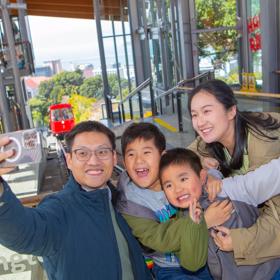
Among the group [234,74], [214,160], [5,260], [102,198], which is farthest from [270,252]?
[234,74]

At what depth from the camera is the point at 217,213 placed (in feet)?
5.62

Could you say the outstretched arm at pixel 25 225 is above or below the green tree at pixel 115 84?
above

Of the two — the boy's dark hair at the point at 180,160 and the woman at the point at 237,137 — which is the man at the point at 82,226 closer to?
the boy's dark hair at the point at 180,160

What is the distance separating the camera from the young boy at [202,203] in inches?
69.2

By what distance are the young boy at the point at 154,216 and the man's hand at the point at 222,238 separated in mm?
133

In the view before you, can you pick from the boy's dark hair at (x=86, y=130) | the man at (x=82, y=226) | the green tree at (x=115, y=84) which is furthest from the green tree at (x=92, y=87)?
the man at (x=82, y=226)

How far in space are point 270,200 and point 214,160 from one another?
426 millimetres

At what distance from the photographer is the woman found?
5.74 feet

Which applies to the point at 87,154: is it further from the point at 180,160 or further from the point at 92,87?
the point at 92,87

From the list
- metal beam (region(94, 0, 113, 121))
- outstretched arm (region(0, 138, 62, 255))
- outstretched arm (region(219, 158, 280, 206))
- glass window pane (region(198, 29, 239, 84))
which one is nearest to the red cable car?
metal beam (region(94, 0, 113, 121))

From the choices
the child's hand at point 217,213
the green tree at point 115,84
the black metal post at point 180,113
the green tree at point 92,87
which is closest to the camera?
the child's hand at point 217,213

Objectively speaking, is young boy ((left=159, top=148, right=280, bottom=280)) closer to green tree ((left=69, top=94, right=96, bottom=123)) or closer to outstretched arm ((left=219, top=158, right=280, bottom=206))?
outstretched arm ((left=219, top=158, right=280, bottom=206))

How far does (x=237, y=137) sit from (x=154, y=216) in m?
0.63

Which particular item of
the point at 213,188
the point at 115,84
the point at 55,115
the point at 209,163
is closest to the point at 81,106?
the point at 115,84
